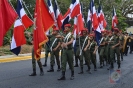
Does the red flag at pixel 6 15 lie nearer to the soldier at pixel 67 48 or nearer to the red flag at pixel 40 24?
the red flag at pixel 40 24

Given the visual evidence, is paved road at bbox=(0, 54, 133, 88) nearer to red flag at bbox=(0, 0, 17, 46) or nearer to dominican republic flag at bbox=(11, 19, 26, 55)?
dominican republic flag at bbox=(11, 19, 26, 55)

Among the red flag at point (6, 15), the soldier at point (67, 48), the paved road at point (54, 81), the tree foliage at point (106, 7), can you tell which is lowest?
the paved road at point (54, 81)

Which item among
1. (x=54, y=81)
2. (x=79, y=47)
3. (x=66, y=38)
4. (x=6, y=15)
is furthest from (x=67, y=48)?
(x=6, y=15)

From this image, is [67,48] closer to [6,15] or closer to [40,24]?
[40,24]

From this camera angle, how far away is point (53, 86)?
330 inches

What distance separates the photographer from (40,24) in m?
8.81

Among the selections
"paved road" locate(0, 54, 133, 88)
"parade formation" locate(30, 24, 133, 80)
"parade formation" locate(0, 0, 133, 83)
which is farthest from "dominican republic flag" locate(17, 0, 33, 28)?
"paved road" locate(0, 54, 133, 88)

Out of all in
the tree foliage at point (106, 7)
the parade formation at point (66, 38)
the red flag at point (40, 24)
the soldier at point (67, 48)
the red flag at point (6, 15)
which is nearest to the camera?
the red flag at point (6, 15)

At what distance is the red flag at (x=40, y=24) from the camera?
868 centimetres

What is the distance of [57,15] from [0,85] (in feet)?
15.8

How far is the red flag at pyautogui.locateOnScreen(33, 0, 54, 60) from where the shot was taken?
8680mm

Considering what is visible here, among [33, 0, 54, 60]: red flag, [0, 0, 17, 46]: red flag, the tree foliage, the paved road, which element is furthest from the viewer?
the tree foliage

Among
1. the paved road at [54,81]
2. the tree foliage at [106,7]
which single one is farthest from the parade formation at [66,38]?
the tree foliage at [106,7]

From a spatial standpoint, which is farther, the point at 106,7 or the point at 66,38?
the point at 106,7
